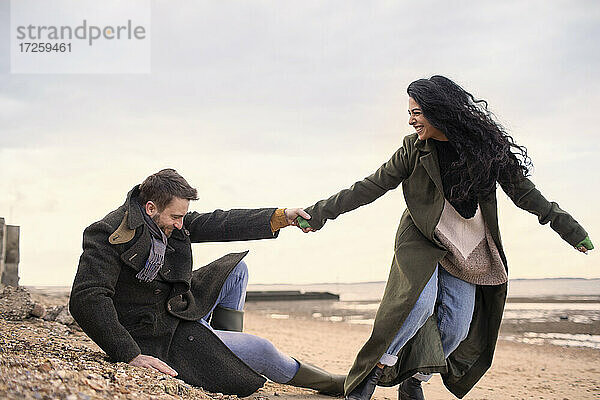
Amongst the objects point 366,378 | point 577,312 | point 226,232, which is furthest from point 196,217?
point 577,312

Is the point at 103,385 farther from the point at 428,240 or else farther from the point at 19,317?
the point at 19,317

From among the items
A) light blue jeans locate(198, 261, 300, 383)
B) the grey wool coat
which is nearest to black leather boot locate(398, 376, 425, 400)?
light blue jeans locate(198, 261, 300, 383)

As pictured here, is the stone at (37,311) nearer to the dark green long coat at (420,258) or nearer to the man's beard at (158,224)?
the man's beard at (158,224)

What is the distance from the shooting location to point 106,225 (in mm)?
3490

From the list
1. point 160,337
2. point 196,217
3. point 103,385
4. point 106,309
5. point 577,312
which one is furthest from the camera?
point 577,312

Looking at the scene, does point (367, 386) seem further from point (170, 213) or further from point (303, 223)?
point (170, 213)

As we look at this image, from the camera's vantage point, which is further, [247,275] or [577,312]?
[577,312]

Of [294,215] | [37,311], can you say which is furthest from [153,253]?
[37,311]

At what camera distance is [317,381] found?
164 inches

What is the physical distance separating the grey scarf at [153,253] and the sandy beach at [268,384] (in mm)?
498

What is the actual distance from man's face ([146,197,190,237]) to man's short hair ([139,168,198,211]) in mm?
20

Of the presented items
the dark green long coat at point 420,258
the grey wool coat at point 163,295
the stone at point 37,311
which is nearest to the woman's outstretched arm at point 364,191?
the dark green long coat at point 420,258

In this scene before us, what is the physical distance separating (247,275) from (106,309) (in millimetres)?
1027

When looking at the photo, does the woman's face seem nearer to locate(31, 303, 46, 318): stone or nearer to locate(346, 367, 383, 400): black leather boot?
locate(346, 367, 383, 400): black leather boot
